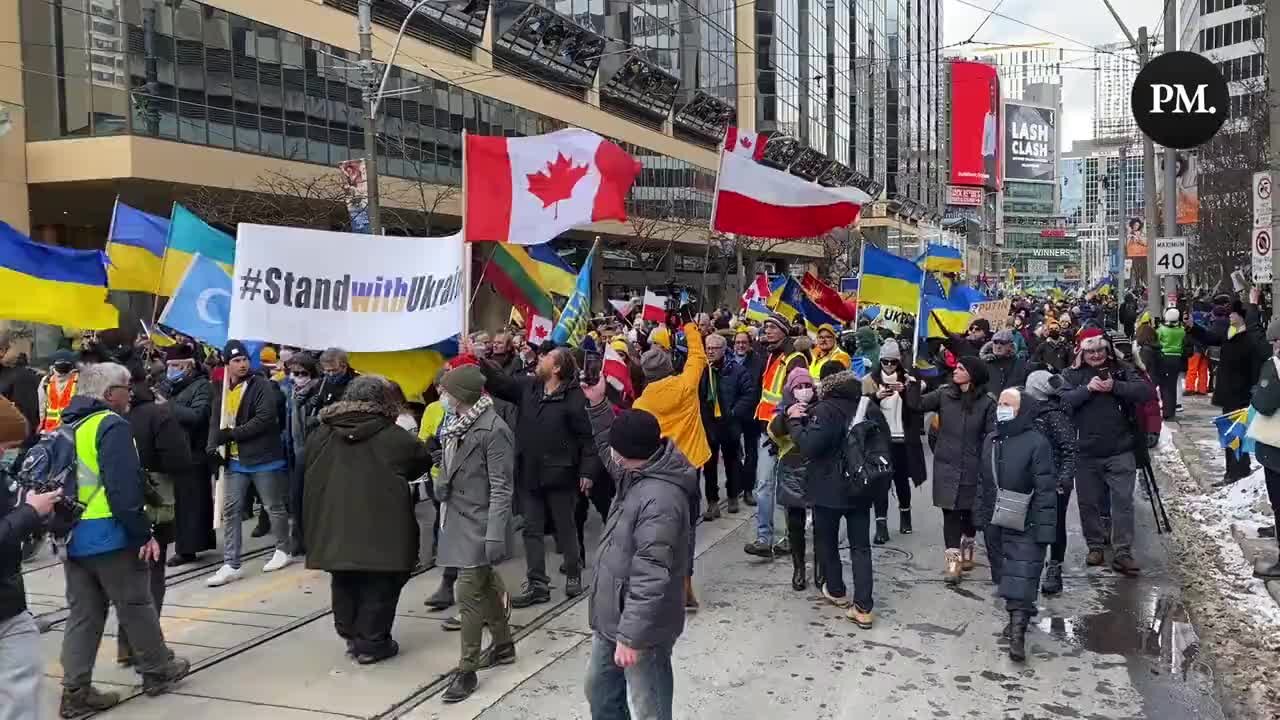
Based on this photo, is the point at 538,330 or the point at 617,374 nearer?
the point at 617,374

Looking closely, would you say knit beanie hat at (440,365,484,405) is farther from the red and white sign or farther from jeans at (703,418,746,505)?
the red and white sign

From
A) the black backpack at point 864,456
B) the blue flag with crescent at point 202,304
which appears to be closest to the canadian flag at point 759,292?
the blue flag with crescent at point 202,304

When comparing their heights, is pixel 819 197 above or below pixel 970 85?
below

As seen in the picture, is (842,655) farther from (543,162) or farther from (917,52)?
(917,52)

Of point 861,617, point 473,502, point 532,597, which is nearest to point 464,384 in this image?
point 473,502

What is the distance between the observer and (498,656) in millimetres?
5961

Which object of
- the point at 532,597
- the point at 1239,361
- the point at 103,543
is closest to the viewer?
the point at 103,543

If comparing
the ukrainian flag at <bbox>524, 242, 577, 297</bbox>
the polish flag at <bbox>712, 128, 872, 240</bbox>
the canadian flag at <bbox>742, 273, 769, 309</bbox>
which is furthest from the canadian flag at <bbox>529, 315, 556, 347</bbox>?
the canadian flag at <bbox>742, 273, 769, 309</bbox>

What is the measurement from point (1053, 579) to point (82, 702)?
6.10m

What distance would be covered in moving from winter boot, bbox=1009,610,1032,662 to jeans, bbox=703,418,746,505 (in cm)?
387

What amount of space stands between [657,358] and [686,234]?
37.1 metres

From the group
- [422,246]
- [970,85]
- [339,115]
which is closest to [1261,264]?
[422,246]

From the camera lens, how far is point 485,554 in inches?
220

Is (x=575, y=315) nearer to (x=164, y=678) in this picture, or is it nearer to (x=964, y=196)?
(x=164, y=678)
